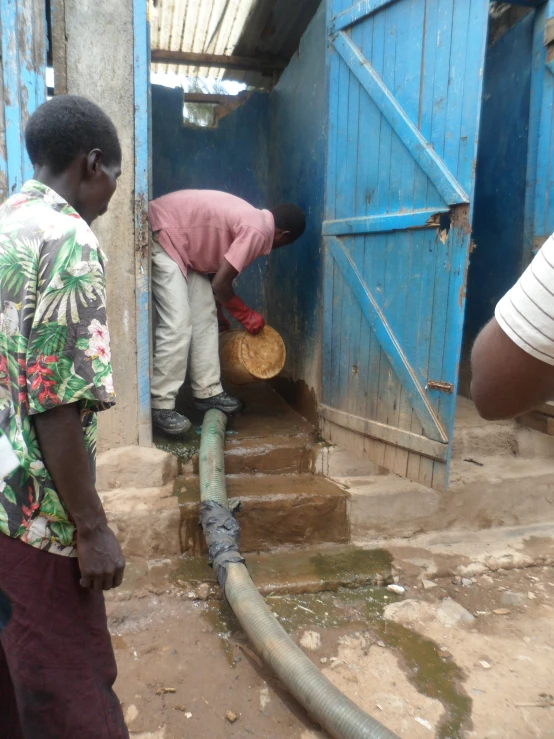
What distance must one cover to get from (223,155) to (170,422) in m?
3.27

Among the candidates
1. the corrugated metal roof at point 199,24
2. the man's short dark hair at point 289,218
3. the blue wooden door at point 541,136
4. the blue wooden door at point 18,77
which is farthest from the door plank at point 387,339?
the corrugated metal roof at point 199,24

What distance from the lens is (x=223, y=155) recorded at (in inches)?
223

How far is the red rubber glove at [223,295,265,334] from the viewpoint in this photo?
4.03m

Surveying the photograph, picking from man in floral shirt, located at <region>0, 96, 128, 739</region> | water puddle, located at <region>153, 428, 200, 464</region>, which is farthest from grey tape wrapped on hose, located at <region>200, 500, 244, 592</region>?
man in floral shirt, located at <region>0, 96, 128, 739</region>

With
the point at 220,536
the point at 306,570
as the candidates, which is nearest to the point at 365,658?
the point at 306,570

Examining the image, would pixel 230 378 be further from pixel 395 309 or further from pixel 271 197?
pixel 271 197

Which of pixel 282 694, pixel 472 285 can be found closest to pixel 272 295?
pixel 472 285

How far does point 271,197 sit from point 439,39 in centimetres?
284

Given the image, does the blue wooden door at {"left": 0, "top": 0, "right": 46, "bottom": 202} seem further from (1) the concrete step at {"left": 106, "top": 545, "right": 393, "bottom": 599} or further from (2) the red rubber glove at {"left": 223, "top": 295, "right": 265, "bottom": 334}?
(1) the concrete step at {"left": 106, "top": 545, "right": 393, "bottom": 599}

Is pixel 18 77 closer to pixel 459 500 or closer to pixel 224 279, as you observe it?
pixel 224 279

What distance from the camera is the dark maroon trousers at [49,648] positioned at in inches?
50.3

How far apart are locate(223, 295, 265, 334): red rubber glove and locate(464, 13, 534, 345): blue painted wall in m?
2.00

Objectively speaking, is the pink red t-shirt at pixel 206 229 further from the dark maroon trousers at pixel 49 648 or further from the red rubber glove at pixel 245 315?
the dark maroon trousers at pixel 49 648

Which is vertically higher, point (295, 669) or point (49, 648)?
point (49, 648)
